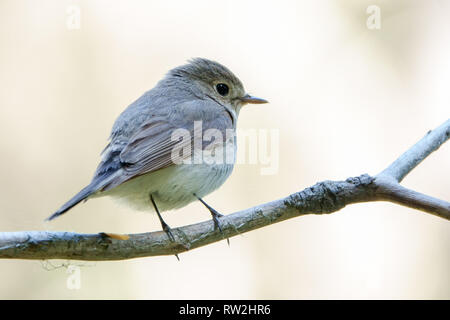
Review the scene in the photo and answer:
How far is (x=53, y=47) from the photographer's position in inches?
227

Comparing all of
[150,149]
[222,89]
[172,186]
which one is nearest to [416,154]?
[172,186]

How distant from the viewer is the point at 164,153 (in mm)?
3162

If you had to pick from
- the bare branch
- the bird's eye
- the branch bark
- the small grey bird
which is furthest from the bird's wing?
the bare branch

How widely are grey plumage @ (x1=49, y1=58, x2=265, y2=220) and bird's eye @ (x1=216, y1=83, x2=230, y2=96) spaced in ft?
0.10

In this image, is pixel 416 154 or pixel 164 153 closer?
pixel 416 154

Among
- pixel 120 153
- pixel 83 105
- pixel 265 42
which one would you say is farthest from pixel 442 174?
pixel 83 105

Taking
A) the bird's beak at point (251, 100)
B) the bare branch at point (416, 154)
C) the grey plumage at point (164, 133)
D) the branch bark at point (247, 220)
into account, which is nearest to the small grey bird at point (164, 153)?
the grey plumage at point (164, 133)

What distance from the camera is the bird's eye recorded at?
4.23 meters

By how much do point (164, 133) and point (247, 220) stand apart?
0.95m

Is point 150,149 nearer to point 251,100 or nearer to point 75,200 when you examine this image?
point 75,200

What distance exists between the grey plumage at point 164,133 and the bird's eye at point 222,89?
30 millimetres

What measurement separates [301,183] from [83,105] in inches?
98.0

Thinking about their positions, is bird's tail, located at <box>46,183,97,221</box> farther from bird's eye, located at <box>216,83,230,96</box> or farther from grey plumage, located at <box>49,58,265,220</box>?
bird's eye, located at <box>216,83,230,96</box>

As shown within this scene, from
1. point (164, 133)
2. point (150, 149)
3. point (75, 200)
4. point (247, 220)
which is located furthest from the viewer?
point (164, 133)
